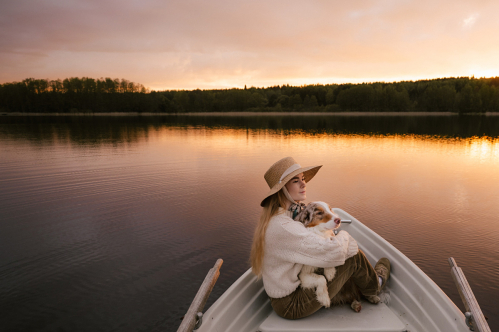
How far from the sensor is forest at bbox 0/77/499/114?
97250 millimetres

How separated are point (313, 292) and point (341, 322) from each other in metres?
0.60

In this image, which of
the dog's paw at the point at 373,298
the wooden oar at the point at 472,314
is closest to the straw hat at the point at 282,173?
the dog's paw at the point at 373,298

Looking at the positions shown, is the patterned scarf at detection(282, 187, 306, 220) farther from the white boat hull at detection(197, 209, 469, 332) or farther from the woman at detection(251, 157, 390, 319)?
the white boat hull at detection(197, 209, 469, 332)

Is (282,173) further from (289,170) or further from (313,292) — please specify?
(313,292)

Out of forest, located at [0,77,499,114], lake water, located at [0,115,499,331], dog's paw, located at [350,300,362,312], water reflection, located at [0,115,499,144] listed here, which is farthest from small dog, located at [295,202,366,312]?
forest, located at [0,77,499,114]

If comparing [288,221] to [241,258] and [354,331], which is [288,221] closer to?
[354,331]

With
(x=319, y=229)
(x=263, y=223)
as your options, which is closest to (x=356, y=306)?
(x=319, y=229)

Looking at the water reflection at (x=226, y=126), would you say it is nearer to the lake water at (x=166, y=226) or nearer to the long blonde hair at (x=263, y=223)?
the lake water at (x=166, y=226)

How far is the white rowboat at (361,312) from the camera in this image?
295 centimetres

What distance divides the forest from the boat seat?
111m

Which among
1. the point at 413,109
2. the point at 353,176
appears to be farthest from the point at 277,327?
the point at 413,109

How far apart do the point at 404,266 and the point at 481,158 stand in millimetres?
17046

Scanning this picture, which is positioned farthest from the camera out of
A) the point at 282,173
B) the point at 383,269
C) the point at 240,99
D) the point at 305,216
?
the point at 240,99

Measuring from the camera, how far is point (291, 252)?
9.16 ft
